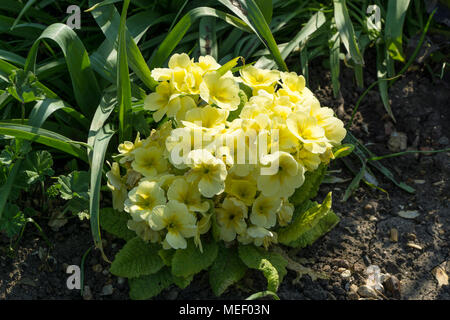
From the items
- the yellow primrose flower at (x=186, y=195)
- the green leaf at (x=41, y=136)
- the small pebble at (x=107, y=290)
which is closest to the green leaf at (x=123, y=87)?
the green leaf at (x=41, y=136)

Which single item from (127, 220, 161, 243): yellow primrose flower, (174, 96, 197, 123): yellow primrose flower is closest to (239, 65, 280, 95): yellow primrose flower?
(174, 96, 197, 123): yellow primrose flower

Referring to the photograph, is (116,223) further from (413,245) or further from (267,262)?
(413,245)

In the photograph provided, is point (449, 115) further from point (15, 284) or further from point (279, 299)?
point (15, 284)

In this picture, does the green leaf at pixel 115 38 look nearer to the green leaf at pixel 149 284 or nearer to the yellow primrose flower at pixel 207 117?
the yellow primrose flower at pixel 207 117

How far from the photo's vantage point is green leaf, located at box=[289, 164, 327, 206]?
184 cm

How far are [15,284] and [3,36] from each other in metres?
1.12

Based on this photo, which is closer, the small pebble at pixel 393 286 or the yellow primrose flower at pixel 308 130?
the yellow primrose flower at pixel 308 130

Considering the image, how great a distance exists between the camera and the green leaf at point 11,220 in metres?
1.76

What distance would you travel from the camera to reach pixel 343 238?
198cm

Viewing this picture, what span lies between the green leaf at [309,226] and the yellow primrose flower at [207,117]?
404mm

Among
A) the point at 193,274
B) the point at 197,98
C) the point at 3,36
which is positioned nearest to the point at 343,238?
the point at 193,274

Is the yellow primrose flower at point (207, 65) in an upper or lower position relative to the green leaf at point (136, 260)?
upper

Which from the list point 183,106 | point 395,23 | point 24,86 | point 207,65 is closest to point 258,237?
point 183,106

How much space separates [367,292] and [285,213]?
0.38 m
